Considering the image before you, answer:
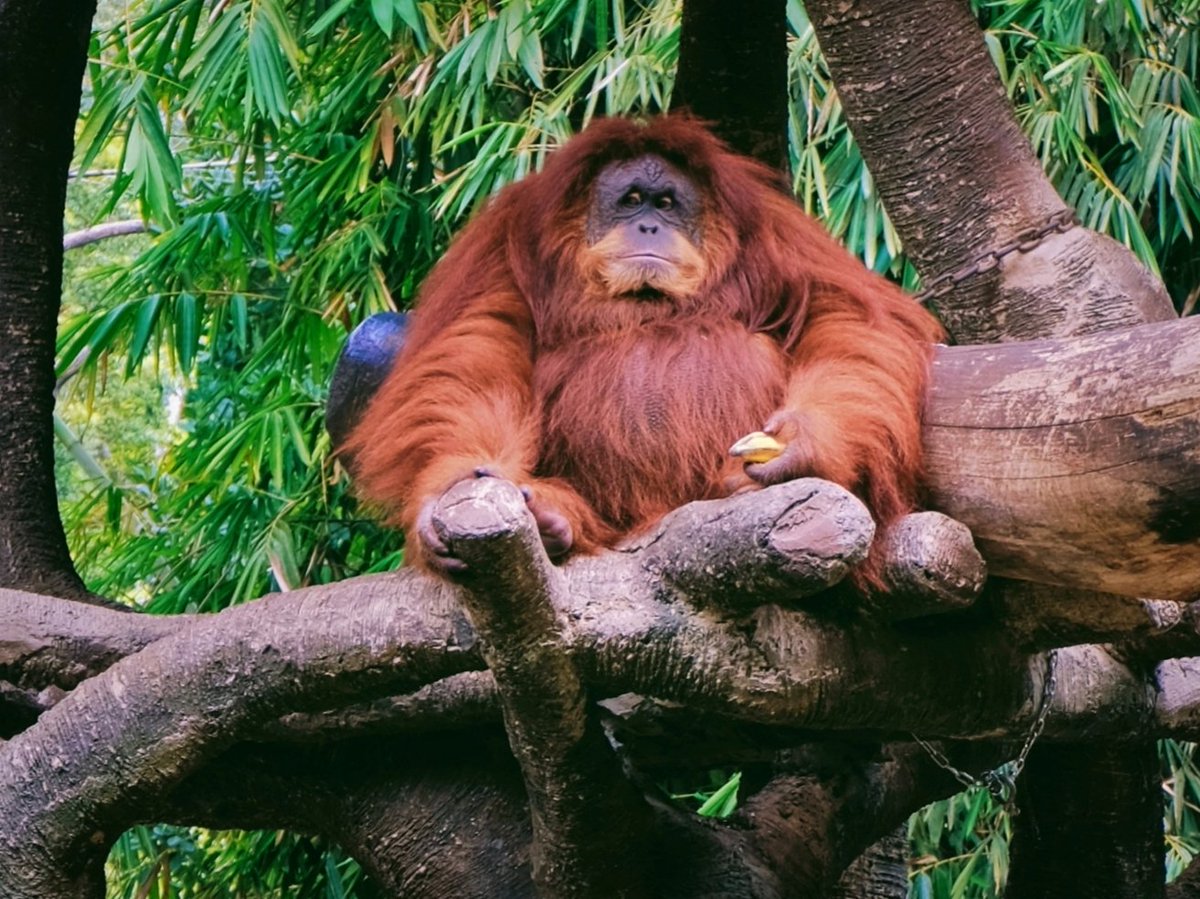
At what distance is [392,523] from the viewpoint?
7.83ft

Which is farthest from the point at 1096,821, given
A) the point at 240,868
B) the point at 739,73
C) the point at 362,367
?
the point at 240,868

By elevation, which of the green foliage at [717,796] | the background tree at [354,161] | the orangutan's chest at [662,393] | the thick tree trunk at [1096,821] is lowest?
the green foliage at [717,796]

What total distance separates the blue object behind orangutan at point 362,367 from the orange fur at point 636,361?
0.18m

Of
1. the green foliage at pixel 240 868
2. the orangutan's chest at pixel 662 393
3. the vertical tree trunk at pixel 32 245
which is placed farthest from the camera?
the green foliage at pixel 240 868

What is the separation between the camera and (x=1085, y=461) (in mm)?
1812

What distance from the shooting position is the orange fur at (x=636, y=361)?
2148 millimetres

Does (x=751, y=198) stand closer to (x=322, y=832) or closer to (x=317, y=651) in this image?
(x=317, y=651)

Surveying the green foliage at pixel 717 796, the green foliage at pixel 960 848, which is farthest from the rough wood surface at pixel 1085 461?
the green foliage at pixel 960 848

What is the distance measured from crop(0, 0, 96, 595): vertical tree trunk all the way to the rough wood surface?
6.43 feet

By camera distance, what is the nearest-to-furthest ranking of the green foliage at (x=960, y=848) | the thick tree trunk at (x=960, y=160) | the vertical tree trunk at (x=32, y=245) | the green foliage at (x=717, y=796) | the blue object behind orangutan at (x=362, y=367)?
the blue object behind orangutan at (x=362, y=367) → the thick tree trunk at (x=960, y=160) → the vertical tree trunk at (x=32, y=245) → the green foliage at (x=717, y=796) → the green foliage at (x=960, y=848)

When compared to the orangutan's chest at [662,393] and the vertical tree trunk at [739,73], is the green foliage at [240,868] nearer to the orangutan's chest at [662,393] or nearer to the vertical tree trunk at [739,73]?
the vertical tree trunk at [739,73]

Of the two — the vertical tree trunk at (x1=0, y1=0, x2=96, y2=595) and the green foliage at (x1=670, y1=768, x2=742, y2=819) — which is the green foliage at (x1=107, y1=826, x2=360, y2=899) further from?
the vertical tree trunk at (x1=0, y1=0, x2=96, y2=595)

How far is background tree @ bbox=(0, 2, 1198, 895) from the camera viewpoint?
159 inches

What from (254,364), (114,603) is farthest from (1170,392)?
(254,364)
